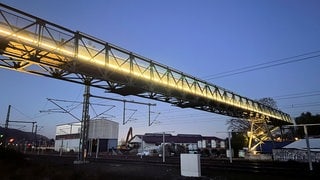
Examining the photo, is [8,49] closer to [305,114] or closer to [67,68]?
[67,68]

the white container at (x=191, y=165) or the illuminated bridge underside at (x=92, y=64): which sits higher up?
the illuminated bridge underside at (x=92, y=64)

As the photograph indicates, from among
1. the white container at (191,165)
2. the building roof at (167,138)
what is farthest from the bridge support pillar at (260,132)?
the building roof at (167,138)

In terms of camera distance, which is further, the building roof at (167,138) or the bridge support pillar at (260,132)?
the building roof at (167,138)

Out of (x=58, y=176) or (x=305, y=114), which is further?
(x=305, y=114)

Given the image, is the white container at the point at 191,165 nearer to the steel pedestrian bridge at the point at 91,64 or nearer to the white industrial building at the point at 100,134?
the steel pedestrian bridge at the point at 91,64

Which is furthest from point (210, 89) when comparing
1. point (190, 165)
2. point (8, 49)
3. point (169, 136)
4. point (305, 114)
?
point (169, 136)

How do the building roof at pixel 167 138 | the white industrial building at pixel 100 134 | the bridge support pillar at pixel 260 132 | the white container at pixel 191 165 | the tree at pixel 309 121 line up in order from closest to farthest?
the white container at pixel 191 165
the bridge support pillar at pixel 260 132
the tree at pixel 309 121
the white industrial building at pixel 100 134
the building roof at pixel 167 138

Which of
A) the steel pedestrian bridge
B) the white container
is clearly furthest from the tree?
the white container

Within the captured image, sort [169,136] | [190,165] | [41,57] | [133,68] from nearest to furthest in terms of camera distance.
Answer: [190,165]
[41,57]
[133,68]
[169,136]

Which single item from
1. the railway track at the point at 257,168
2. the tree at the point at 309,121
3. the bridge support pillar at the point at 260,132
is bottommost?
the railway track at the point at 257,168

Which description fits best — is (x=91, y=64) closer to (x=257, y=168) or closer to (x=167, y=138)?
(x=257, y=168)

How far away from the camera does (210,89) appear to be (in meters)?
38.5

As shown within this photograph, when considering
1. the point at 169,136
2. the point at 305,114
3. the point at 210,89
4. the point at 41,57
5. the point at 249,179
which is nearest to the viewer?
the point at 249,179

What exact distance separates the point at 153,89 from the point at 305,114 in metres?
82.5
